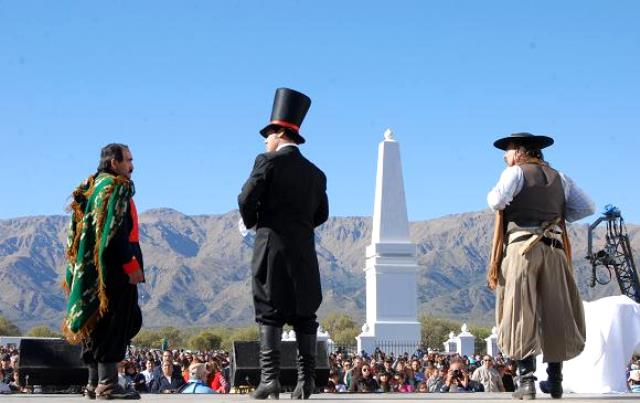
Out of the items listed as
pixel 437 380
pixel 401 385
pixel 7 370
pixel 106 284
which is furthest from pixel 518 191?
Answer: pixel 7 370

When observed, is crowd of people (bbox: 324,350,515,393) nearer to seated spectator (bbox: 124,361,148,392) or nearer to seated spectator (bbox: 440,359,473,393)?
seated spectator (bbox: 440,359,473,393)

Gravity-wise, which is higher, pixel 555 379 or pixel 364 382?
pixel 364 382

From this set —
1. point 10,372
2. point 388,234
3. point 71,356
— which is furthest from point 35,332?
point 71,356

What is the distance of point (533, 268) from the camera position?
779 cm

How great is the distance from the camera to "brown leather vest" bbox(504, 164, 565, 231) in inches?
312

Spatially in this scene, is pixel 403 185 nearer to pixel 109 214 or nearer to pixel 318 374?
pixel 318 374

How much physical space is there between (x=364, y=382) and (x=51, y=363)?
7.00m

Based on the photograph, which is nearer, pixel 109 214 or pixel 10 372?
pixel 109 214

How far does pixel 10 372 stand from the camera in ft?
59.5

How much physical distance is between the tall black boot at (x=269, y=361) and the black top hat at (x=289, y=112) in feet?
4.85

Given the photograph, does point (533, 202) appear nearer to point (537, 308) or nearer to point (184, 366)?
point (537, 308)

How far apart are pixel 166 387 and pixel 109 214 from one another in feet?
24.6

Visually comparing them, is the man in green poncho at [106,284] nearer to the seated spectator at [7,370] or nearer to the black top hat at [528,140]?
the black top hat at [528,140]

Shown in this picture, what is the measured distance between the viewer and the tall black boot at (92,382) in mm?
8125
